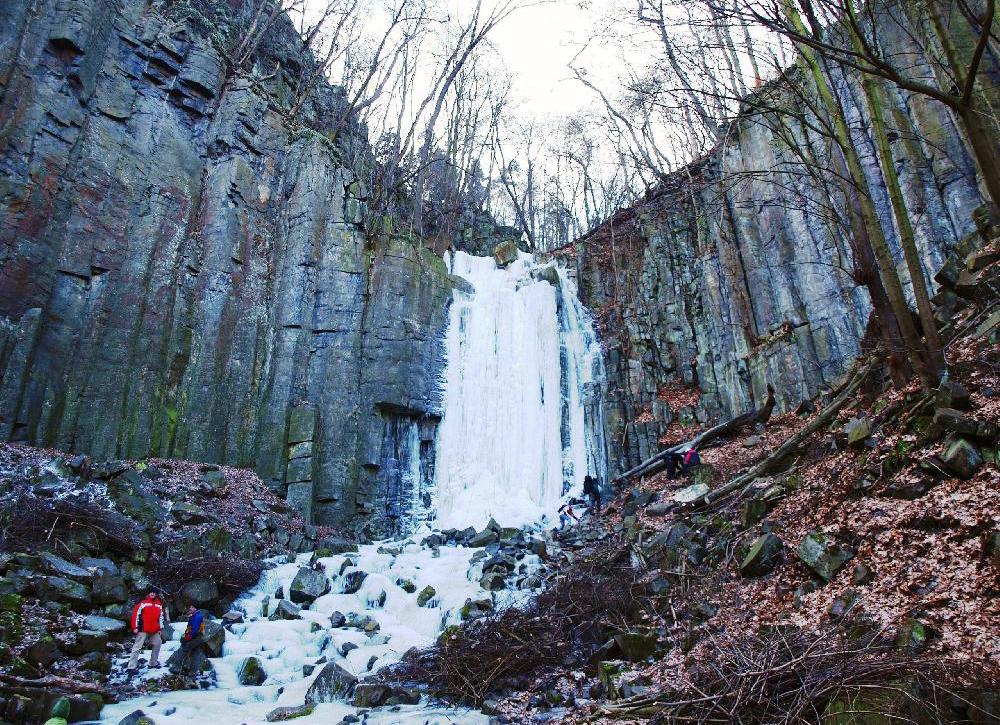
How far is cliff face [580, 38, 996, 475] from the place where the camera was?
10.3m

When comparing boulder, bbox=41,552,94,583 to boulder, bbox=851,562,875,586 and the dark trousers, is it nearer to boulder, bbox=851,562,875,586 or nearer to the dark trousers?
the dark trousers

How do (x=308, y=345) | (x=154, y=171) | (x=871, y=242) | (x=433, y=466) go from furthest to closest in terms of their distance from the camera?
(x=433, y=466)
(x=308, y=345)
(x=154, y=171)
(x=871, y=242)

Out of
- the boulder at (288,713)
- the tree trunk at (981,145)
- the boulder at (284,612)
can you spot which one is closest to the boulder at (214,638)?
the boulder at (284,612)

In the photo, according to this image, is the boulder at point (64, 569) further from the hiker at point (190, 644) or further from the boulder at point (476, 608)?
the boulder at point (476, 608)

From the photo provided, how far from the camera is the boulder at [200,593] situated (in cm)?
848

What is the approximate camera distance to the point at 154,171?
1332 cm

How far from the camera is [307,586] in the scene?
31.4 ft

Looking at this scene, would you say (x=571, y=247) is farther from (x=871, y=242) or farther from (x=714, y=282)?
(x=871, y=242)

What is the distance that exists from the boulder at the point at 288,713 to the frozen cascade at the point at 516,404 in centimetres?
883

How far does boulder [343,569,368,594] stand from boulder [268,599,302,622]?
118 centimetres

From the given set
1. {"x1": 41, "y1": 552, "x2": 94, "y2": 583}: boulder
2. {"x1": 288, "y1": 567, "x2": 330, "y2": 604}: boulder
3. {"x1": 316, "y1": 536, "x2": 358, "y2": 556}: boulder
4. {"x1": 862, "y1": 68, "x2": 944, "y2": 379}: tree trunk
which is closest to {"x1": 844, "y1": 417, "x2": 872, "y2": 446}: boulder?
{"x1": 862, "y1": 68, "x2": 944, "y2": 379}: tree trunk

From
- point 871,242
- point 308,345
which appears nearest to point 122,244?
point 308,345

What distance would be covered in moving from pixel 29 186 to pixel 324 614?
10022 mm

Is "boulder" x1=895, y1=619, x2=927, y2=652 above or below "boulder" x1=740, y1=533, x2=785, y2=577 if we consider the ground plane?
below
